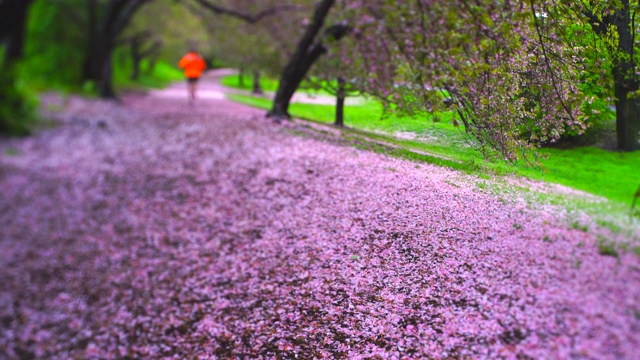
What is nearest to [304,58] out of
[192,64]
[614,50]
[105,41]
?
[614,50]

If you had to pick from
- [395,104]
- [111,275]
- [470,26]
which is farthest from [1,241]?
[470,26]

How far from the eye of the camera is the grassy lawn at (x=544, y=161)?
1777 mm

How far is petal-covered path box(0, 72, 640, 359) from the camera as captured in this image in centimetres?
172

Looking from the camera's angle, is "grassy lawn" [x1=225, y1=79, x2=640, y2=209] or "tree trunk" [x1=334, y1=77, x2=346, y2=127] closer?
"grassy lawn" [x1=225, y1=79, x2=640, y2=209]

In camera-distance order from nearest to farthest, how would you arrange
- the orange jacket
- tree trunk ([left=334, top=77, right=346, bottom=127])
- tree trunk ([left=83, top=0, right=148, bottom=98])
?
1. tree trunk ([left=334, top=77, right=346, bottom=127])
2. tree trunk ([left=83, top=0, right=148, bottom=98])
3. the orange jacket

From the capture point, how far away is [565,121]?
1923mm

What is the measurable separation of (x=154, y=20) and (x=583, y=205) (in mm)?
28210

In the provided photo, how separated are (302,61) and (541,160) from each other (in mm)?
7241

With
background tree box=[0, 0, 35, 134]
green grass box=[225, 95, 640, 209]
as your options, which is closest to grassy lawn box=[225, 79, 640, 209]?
green grass box=[225, 95, 640, 209]

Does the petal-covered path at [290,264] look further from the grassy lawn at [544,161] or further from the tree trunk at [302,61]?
the tree trunk at [302,61]

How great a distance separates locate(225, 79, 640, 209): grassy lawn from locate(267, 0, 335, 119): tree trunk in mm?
5956

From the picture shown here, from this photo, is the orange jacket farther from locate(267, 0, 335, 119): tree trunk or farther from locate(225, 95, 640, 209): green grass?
locate(225, 95, 640, 209): green grass

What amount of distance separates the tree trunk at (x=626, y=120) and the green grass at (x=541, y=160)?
45mm

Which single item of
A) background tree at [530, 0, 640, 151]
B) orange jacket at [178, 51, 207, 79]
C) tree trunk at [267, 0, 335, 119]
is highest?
orange jacket at [178, 51, 207, 79]
